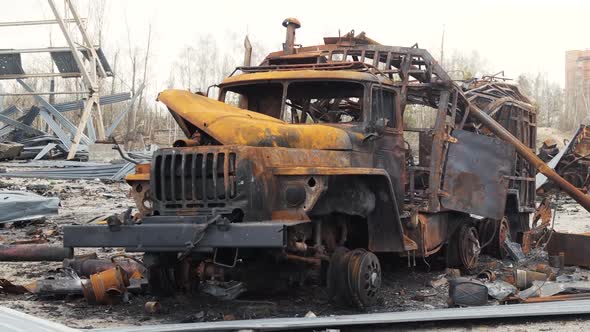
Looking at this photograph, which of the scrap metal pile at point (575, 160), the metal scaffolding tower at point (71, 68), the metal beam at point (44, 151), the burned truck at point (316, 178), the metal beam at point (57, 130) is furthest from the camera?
the metal beam at point (57, 130)

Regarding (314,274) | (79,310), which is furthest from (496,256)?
A: (79,310)

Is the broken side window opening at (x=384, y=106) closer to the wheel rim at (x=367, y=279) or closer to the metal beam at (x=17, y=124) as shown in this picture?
the wheel rim at (x=367, y=279)

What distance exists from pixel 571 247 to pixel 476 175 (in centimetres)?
209

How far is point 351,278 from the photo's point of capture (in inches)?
250

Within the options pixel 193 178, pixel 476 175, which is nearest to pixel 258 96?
pixel 193 178

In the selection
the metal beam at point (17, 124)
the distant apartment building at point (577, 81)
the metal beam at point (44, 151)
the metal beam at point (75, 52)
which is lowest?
the metal beam at point (44, 151)

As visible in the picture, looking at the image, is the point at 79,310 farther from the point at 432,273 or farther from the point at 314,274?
the point at 432,273

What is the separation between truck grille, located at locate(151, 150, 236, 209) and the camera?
596 cm

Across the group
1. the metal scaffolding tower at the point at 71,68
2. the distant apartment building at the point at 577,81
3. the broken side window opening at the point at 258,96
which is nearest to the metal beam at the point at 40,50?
the metal scaffolding tower at the point at 71,68

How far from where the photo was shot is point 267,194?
236 inches

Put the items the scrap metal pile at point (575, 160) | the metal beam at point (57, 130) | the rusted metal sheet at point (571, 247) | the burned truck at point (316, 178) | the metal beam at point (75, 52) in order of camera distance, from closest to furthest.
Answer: the burned truck at point (316, 178) → the rusted metal sheet at point (571, 247) → the scrap metal pile at point (575, 160) → the metal beam at point (75, 52) → the metal beam at point (57, 130)

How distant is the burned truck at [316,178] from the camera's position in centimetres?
595

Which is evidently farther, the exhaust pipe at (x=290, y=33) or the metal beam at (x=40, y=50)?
the metal beam at (x=40, y=50)

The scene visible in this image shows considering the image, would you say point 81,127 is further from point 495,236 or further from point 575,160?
point 495,236
